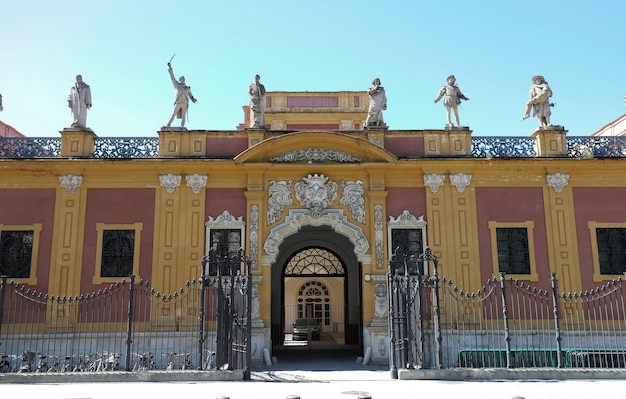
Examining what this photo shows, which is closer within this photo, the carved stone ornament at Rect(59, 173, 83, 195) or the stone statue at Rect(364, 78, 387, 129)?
the carved stone ornament at Rect(59, 173, 83, 195)

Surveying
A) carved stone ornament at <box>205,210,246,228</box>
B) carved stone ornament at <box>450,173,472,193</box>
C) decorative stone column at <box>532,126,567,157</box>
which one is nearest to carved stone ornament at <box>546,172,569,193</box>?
decorative stone column at <box>532,126,567,157</box>

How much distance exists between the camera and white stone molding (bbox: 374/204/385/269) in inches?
617

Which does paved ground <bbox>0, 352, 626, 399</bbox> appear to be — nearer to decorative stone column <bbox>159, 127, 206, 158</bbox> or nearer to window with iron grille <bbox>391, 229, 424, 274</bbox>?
window with iron grille <bbox>391, 229, 424, 274</bbox>

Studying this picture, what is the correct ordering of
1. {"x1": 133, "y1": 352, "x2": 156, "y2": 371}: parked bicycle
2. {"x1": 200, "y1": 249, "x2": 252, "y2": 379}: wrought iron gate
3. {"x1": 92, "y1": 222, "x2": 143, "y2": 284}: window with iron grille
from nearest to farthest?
{"x1": 200, "y1": 249, "x2": 252, "y2": 379}: wrought iron gate, {"x1": 133, "y1": 352, "x2": 156, "y2": 371}: parked bicycle, {"x1": 92, "y1": 222, "x2": 143, "y2": 284}: window with iron grille

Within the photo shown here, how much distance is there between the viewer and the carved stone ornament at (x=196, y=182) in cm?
1614

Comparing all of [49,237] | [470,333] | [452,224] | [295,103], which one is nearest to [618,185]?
[452,224]

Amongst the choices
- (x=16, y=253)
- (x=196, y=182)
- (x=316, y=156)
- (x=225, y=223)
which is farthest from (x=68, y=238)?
(x=316, y=156)

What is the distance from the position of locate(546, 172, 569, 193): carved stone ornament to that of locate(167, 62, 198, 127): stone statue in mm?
10791

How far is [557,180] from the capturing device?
53.1 ft

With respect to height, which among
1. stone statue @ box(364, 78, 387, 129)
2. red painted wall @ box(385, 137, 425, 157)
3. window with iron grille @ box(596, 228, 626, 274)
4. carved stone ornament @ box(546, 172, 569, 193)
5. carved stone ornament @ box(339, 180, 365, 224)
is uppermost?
stone statue @ box(364, 78, 387, 129)

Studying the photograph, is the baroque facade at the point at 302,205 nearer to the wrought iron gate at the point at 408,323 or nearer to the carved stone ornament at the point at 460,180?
the carved stone ornament at the point at 460,180

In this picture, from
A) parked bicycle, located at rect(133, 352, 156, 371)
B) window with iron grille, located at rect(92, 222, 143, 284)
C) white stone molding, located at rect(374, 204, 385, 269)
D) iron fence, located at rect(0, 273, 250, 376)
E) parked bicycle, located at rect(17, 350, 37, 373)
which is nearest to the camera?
Result: parked bicycle, located at rect(17, 350, 37, 373)

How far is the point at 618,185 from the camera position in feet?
53.3

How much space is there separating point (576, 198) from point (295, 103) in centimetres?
1180
